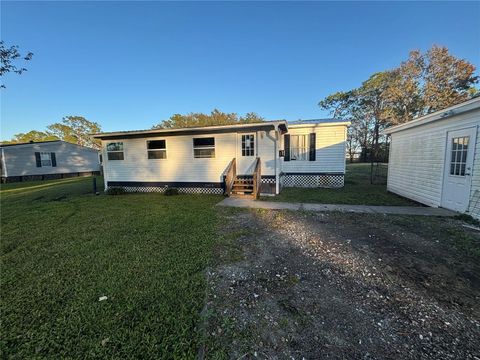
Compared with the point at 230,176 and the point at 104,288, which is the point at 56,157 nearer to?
the point at 230,176

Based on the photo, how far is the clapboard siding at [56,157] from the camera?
57.7 feet

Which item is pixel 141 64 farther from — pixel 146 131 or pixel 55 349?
pixel 55 349

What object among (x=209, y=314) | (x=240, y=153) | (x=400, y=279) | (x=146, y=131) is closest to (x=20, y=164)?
(x=146, y=131)

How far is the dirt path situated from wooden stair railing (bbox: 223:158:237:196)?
14.9 feet

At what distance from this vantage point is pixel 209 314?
7.11 feet

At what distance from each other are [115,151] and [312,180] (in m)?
10.8

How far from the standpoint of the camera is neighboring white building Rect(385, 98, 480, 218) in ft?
17.1

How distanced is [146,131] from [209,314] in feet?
31.5

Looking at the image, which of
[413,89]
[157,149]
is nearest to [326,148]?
[157,149]

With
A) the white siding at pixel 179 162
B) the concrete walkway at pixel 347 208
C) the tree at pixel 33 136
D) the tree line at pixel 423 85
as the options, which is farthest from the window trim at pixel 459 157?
the tree at pixel 33 136

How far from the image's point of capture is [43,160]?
19.4 metres

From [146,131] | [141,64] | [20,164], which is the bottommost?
[20,164]

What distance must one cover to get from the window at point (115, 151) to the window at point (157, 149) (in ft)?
5.61

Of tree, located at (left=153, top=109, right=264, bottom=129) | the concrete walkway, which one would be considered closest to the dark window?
the concrete walkway
